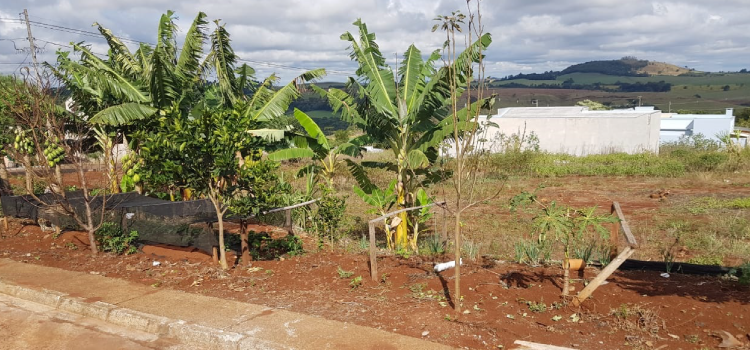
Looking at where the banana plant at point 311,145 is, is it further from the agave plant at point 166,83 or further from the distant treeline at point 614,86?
the distant treeline at point 614,86

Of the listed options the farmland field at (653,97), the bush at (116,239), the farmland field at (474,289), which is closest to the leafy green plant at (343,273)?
the farmland field at (474,289)

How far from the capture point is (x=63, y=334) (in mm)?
6145

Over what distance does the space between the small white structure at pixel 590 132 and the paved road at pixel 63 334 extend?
25.4m

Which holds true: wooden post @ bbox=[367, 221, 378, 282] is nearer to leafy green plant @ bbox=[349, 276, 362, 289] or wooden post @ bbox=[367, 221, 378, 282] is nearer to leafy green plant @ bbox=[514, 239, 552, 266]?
leafy green plant @ bbox=[349, 276, 362, 289]

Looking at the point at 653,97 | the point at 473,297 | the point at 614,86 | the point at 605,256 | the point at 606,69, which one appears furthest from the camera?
the point at 606,69

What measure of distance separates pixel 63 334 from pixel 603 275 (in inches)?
229

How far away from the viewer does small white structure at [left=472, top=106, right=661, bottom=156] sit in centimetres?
3078

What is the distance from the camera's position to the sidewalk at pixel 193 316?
5301 mm

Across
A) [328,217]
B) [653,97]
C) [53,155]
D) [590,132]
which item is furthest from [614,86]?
[53,155]

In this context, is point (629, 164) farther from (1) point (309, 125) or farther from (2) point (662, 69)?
(2) point (662, 69)

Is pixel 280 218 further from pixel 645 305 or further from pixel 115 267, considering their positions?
pixel 645 305

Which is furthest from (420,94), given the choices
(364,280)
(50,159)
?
(50,159)

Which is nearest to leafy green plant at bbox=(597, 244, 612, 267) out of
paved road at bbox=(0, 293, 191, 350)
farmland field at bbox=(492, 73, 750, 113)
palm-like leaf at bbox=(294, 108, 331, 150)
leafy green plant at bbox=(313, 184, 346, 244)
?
leafy green plant at bbox=(313, 184, 346, 244)

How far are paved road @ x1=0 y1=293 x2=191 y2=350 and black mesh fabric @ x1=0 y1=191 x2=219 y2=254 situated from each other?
2.14 metres
